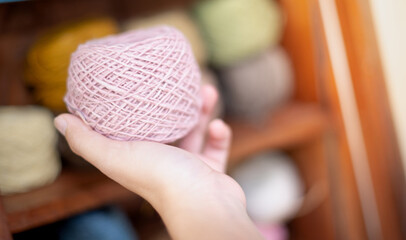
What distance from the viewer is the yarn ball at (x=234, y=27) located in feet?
2.29

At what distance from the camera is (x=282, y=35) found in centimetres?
88

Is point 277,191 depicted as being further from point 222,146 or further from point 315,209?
point 222,146

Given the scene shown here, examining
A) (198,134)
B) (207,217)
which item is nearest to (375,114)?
(198,134)

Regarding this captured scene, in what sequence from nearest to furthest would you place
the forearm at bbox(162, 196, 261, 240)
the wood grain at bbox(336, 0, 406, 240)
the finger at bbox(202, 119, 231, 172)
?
1. the forearm at bbox(162, 196, 261, 240)
2. the finger at bbox(202, 119, 231, 172)
3. the wood grain at bbox(336, 0, 406, 240)

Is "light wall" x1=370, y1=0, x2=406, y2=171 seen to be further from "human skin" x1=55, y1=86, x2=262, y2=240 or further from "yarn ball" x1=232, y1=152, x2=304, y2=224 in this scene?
"human skin" x1=55, y1=86, x2=262, y2=240

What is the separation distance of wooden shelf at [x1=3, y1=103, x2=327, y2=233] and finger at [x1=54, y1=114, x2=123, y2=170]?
0.57 feet

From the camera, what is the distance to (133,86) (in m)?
0.41

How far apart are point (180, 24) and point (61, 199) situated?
35cm

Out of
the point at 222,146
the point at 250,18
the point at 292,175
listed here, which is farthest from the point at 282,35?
the point at 222,146

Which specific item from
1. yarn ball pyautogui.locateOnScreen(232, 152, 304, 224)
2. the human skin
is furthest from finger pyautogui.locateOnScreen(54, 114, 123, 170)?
yarn ball pyautogui.locateOnScreen(232, 152, 304, 224)

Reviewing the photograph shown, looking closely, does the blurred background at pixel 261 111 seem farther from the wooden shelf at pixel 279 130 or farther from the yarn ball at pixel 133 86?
the yarn ball at pixel 133 86

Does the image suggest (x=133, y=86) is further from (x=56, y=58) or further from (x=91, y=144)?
(x=56, y=58)

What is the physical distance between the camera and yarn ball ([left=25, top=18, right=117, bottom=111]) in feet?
1.85

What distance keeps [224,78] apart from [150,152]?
0.38 metres
